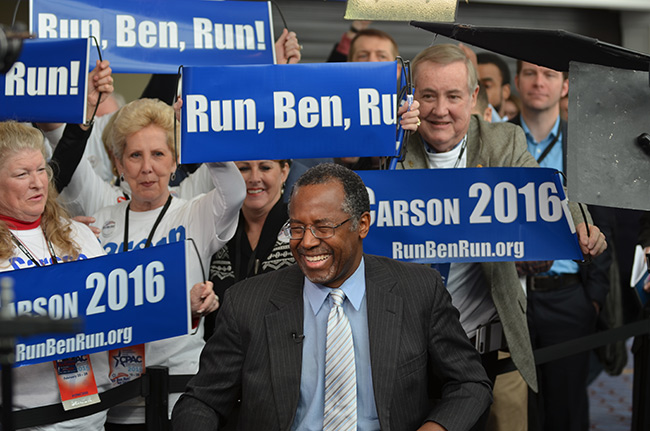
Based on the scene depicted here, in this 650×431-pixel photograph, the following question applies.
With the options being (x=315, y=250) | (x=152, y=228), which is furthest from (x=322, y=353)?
(x=152, y=228)

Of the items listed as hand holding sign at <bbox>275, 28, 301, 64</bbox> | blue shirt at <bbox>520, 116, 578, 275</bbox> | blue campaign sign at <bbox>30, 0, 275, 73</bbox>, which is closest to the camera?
blue campaign sign at <bbox>30, 0, 275, 73</bbox>

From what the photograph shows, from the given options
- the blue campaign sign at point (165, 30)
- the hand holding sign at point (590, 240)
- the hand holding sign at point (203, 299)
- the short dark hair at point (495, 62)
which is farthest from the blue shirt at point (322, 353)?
the short dark hair at point (495, 62)

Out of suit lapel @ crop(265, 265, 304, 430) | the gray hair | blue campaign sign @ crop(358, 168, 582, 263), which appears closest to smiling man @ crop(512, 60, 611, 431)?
blue campaign sign @ crop(358, 168, 582, 263)

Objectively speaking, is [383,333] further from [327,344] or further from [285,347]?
[285,347]

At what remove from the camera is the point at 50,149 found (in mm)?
4730

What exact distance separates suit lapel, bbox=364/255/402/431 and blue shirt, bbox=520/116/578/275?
230 cm

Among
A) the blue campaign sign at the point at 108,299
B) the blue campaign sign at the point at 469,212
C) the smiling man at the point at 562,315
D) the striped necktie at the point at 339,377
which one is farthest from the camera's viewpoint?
the smiling man at the point at 562,315

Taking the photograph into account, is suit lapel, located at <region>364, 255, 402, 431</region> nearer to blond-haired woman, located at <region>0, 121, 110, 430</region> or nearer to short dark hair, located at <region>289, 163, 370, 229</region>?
short dark hair, located at <region>289, 163, 370, 229</region>

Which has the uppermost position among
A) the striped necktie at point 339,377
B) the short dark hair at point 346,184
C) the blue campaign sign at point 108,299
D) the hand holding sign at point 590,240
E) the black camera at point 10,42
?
the black camera at point 10,42

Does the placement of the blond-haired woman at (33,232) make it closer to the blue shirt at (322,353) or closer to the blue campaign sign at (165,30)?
the blue campaign sign at (165,30)

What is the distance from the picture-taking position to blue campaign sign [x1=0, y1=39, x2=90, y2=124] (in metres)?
4.17

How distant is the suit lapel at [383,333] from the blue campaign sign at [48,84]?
1.65m

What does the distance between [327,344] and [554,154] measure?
301 cm

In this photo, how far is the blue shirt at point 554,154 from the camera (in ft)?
17.6
